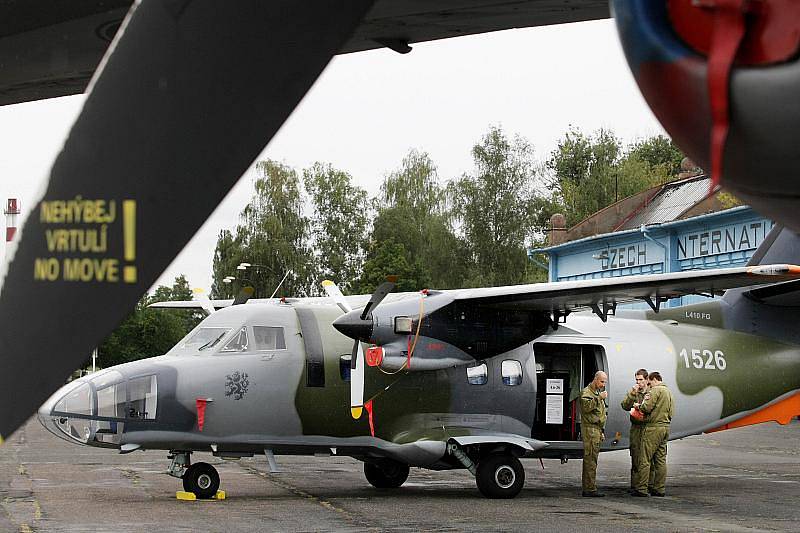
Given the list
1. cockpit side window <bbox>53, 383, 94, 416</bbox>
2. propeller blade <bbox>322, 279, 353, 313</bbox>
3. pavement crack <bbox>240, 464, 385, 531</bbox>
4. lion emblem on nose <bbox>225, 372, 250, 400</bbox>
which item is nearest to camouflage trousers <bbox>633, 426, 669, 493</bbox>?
pavement crack <bbox>240, 464, 385, 531</bbox>

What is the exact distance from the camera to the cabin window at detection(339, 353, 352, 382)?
42.8 ft

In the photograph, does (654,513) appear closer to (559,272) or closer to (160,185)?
(160,185)

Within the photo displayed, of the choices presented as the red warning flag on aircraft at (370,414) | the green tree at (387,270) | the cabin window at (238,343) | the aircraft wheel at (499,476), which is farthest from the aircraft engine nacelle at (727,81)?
the green tree at (387,270)

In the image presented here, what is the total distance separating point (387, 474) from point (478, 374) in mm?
1888

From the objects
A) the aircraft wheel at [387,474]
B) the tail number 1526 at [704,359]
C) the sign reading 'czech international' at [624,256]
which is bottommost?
the aircraft wheel at [387,474]

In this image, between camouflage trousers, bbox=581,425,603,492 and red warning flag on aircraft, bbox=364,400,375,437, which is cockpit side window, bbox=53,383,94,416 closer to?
red warning flag on aircraft, bbox=364,400,375,437

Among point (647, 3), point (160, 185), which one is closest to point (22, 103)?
point (160, 185)

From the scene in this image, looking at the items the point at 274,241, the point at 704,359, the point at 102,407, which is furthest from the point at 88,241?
the point at 274,241

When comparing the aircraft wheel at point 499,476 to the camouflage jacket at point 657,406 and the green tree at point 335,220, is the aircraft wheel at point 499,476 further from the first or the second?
the green tree at point 335,220

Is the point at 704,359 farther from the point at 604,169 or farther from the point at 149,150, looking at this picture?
the point at 149,150

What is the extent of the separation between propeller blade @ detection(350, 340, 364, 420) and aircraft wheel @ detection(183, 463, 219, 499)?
181 centimetres

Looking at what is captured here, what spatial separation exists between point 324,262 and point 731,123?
1045 inches

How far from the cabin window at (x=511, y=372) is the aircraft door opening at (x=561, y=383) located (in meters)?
0.47

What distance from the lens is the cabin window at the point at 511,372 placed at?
1355 cm
